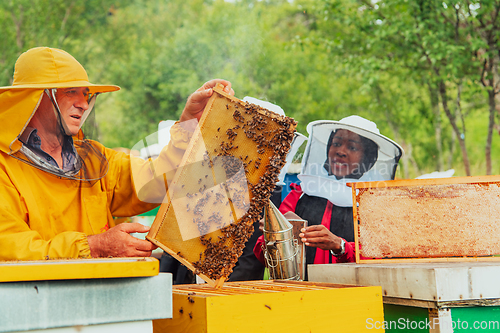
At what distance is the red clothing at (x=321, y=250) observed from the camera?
10.5ft

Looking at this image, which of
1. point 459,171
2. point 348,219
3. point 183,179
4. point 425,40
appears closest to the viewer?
point 183,179

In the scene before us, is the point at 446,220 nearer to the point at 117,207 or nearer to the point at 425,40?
the point at 117,207

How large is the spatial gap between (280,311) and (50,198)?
142 centimetres

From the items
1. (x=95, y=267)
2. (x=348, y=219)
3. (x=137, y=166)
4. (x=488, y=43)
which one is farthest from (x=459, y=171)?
(x=95, y=267)

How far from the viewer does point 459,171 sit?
15.2 m

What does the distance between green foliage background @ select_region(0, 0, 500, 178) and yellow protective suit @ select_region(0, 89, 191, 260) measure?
6.13 meters

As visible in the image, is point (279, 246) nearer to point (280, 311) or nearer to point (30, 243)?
point (280, 311)

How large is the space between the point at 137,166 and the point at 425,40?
19.9ft

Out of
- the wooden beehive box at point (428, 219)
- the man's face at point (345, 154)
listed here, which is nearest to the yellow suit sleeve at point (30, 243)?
the wooden beehive box at point (428, 219)

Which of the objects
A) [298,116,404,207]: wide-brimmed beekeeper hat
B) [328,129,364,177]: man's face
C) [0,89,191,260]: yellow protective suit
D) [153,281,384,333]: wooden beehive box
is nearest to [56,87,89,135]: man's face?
[0,89,191,260]: yellow protective suit

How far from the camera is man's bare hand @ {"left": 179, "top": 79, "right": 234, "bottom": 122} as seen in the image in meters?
2.32

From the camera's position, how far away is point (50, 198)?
2.31 meters

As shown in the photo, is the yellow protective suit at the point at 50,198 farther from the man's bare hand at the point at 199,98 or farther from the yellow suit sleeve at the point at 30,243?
the man's bare hand at the point at 199,98

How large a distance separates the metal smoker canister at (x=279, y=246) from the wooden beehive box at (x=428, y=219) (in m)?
0.41
